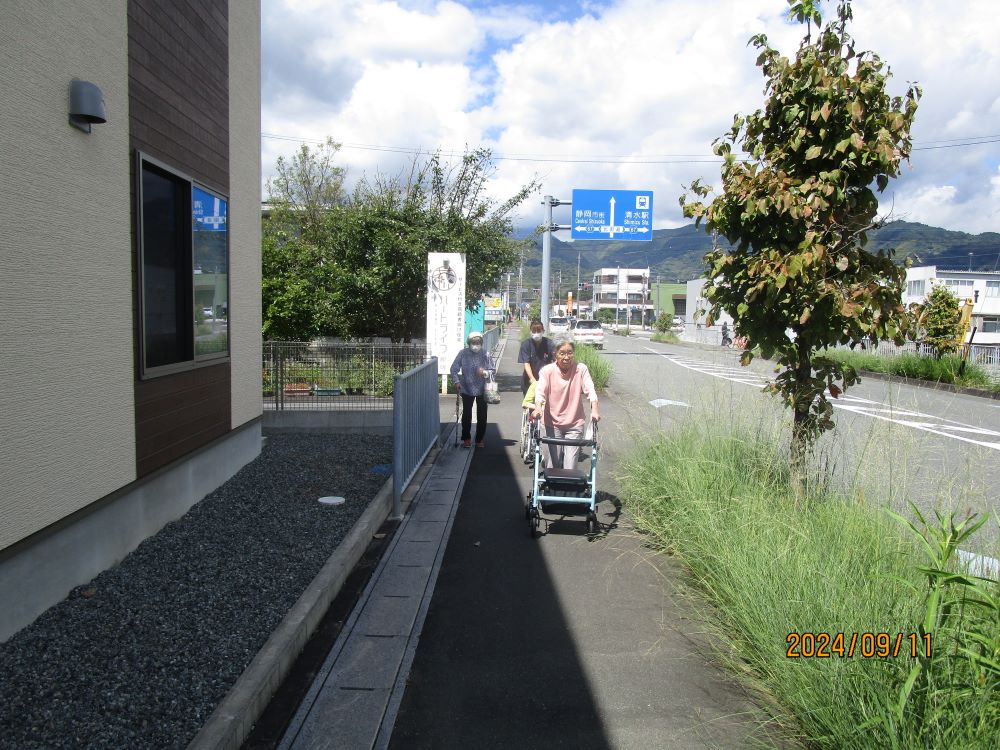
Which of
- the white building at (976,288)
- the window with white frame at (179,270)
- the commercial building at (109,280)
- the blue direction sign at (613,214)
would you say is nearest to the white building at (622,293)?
the white building at (976,288)

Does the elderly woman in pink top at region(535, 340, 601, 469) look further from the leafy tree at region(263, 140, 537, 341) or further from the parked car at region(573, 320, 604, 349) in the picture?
the parked car at region(573, 320, 604, 349)

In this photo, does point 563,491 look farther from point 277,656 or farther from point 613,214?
point 613,214

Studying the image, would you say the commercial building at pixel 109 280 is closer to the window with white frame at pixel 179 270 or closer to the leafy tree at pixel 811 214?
the window with white frame at pixel 179 270

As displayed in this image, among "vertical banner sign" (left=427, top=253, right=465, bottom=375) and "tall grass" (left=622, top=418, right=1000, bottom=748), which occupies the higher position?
"vertical banner sign" (left=427, top=253, right=465, bottom=375)

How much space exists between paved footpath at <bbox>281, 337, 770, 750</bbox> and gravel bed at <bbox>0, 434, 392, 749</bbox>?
501 mm

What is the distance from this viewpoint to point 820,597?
11.8 feet

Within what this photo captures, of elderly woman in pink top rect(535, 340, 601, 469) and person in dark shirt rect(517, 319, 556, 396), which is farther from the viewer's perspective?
person in dark shirt rect(517, 319, 556, 396)

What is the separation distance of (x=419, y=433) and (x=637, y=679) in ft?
16.9

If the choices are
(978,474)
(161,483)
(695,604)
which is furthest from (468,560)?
(978,474)

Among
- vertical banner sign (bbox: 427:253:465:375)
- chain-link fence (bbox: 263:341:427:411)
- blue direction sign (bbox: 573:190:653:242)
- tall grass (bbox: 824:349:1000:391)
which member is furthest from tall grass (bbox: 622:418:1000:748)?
blue direction sign (bbox: 573:190:653:242)

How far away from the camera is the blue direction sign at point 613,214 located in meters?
23.4

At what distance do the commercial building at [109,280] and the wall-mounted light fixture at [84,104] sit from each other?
0.01 m

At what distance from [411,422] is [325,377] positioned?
372 centimetres
